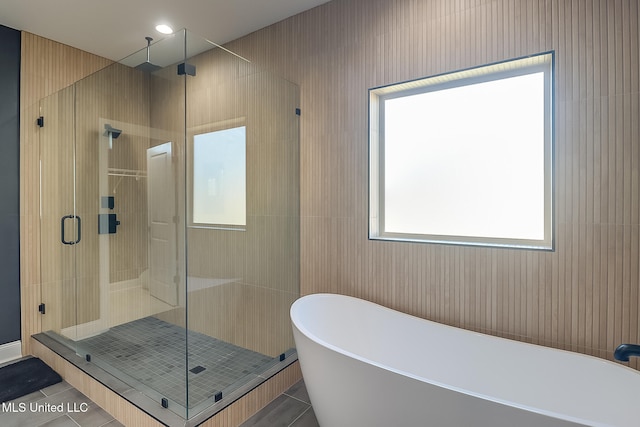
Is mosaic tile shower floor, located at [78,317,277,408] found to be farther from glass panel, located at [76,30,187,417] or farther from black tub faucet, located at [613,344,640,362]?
black tub faucet, located at [613,344,640,362]

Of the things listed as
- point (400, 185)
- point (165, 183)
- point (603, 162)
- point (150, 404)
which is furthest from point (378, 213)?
point (150, 404)

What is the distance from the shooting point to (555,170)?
5.43ft

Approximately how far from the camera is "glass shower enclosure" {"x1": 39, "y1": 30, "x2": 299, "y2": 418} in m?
1.82

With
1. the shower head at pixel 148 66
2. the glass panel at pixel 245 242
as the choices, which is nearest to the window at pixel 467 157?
the glass panel at pixel 245 242

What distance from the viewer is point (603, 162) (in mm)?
1549

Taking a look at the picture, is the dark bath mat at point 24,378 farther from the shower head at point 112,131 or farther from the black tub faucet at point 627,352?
the black tub faucet at point 627,352

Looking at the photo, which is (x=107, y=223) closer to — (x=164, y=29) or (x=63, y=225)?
(x=63, y=225)

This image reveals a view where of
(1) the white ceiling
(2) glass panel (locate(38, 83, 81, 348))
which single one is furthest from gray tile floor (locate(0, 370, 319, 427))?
(1) the white ceiling

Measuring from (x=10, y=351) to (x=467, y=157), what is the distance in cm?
388

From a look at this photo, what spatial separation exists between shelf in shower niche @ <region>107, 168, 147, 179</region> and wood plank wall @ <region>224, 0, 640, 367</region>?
113 cm

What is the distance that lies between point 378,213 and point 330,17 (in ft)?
4.97

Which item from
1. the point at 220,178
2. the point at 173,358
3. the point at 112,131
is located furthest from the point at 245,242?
the point at 112,131

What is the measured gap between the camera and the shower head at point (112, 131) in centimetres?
224

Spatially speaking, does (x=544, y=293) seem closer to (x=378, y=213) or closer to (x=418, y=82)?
(x=378, y=213)
